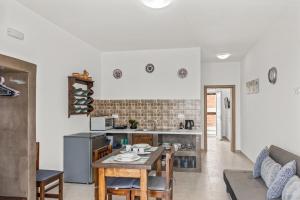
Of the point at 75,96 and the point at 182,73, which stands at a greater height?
the point at 182,73

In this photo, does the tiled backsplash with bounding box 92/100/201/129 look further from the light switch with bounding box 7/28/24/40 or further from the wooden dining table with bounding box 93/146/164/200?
the wooden dining table with bounding box 93/146/164/200

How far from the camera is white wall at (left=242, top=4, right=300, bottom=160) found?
329 cm

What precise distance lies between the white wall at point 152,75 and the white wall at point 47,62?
4.37ft

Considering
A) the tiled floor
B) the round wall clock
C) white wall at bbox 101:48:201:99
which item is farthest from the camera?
white wall at bbox 101:48:201:99

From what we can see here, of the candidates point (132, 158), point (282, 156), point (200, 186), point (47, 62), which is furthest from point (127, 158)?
point (47, 62)

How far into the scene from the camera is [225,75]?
779 centimetres

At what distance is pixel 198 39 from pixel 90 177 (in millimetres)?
3327

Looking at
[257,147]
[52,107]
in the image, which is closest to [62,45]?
[52,107]

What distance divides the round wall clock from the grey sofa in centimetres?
118

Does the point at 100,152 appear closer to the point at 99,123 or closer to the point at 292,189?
the point at 292,189

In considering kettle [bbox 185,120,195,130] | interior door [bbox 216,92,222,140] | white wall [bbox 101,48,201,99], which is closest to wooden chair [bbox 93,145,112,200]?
kettle [bbox 185,120,195,130]

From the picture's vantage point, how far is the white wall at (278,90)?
329 centimetres

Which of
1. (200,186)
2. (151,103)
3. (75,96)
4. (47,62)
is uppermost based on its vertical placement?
(47,62)

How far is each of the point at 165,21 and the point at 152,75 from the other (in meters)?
2.10
